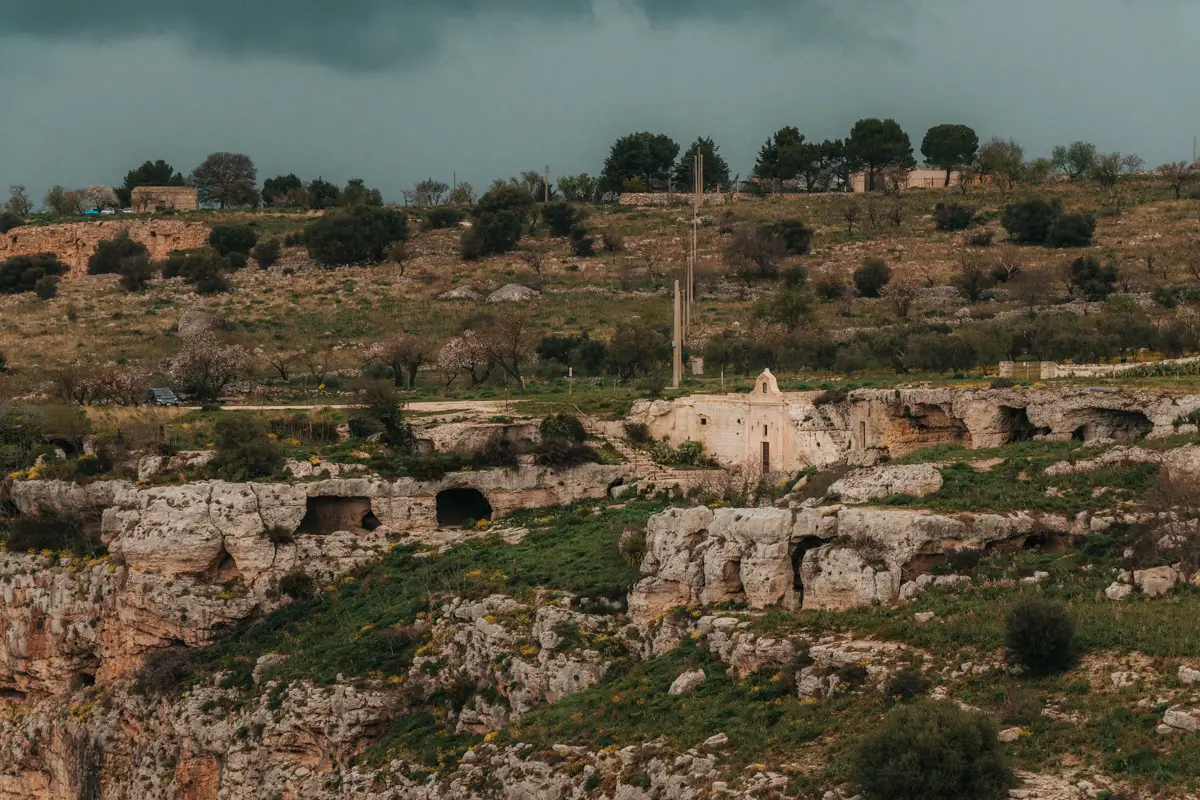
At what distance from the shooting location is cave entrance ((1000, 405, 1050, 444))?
53.6m

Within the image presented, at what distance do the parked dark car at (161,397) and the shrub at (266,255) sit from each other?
36.8 m

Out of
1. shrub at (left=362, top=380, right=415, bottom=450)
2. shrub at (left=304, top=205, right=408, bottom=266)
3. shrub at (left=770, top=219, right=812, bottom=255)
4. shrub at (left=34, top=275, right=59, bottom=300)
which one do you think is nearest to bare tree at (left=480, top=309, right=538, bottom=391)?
shrub at (left=362, top=380, right=415, bottom=450)

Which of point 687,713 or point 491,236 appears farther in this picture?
point 491,236

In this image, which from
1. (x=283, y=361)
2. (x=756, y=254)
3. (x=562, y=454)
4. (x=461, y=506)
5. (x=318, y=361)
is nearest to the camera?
(x=562, y=454)

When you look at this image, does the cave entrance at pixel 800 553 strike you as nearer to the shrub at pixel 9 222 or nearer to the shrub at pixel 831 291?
the shrub at pixel 831 291

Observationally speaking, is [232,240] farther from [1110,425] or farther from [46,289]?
[1110,425]

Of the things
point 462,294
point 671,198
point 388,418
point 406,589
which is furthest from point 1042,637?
point 671,198

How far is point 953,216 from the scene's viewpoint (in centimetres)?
10475

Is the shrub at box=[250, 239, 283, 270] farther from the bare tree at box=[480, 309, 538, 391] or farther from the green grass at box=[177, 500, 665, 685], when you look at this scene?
the green grass at box=[177, 500, 665, 685]

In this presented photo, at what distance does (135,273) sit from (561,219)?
24.9 meters

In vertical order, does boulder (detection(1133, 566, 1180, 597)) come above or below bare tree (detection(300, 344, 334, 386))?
above

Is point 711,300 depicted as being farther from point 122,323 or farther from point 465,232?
point 122,323

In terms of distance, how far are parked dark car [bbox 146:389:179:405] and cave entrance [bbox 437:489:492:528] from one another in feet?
43.7

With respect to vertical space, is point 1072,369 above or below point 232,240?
below
